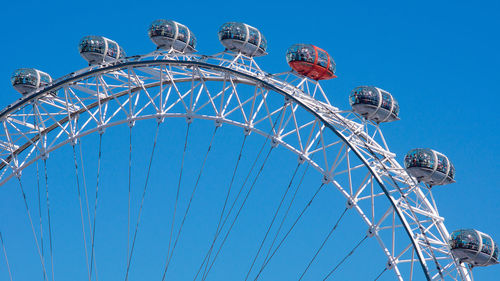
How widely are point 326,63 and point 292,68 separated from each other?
139 cm

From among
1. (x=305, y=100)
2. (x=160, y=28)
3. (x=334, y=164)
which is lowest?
(x=334, y=164)

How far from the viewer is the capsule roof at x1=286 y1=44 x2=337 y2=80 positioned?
4334 cm

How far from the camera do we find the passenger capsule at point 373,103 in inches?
1630

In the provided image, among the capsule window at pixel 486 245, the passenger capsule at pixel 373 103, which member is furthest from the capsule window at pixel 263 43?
the capsule window at pixel 486 245

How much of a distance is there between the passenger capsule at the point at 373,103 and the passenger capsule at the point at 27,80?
17383mm

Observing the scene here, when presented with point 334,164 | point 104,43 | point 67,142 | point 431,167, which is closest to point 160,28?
point 104,43

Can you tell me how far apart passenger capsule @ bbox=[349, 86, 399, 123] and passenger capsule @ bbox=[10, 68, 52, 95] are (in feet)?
57.0

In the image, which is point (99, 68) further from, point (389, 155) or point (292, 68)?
point (389, 155)

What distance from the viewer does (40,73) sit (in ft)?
172

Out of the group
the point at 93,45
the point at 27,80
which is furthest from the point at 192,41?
the point at 27,80

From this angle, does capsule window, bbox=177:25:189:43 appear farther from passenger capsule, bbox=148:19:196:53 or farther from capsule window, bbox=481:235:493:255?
capsule window, bbox=481:235:493:255

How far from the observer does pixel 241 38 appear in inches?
1793

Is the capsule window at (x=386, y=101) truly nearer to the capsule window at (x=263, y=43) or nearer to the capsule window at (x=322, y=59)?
the capsule window at (x=322, y=59)


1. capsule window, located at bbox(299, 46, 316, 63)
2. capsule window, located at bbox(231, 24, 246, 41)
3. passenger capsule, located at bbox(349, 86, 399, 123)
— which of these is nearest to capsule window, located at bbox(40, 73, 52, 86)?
capsule window, located at bbox(231, 24, 246, 41)
